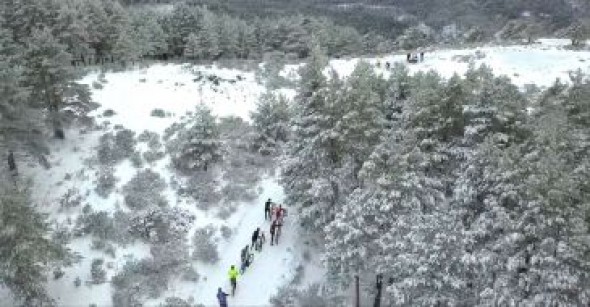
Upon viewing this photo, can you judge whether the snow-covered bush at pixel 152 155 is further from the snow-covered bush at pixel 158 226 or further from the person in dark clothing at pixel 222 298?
the person in dark clothing at pixel 222 298

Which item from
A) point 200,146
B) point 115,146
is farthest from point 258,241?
point 115,146

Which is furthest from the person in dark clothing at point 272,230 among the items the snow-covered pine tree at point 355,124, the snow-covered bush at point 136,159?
the snow-covered bush at point 136,159

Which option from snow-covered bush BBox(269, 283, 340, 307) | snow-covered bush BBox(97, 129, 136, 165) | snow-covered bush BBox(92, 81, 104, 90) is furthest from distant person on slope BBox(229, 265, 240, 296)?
snow-covered bush BBox(92, 81, 104, 90)

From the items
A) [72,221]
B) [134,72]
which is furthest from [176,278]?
[134,72]

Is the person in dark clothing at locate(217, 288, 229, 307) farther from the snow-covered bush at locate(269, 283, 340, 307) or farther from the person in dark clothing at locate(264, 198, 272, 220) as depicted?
the person in dark clothing at locate(264, 198, 272, 220)

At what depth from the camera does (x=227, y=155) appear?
3512 centimetres

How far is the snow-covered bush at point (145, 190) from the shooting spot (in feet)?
102

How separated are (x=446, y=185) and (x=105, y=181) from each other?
1778 cm

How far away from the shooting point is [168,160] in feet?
114

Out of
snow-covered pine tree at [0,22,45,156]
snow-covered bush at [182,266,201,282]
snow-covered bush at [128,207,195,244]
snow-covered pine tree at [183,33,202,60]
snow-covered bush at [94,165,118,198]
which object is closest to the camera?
snow-covered bush at [182,266,201,282]

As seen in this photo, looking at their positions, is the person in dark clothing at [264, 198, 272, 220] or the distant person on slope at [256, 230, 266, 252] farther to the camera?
the person in dark clothing at [264, 198, 272, 220]

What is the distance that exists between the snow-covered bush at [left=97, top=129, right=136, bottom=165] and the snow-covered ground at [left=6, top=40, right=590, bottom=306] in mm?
582

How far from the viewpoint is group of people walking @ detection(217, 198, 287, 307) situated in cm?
2570

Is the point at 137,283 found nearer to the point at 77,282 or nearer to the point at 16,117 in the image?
the point at 77,282
